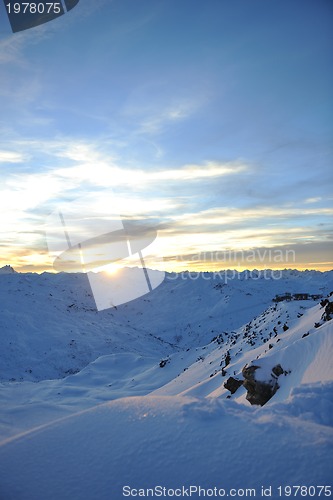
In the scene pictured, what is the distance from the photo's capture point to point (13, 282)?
157 feet

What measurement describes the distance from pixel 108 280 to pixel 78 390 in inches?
2413

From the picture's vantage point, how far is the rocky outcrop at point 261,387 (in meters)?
8.01

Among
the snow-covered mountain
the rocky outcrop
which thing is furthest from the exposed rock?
the rocky outcrop

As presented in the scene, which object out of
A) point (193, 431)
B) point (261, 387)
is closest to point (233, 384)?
point (261, 387)

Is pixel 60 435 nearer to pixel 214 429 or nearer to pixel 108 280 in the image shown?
pixel 214 429

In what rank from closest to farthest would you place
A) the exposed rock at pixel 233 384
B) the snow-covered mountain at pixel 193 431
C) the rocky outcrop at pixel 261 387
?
the snow-covered mountain at pixel 193 431
the rocky outcrop at pixel 261 387
the exposed rock at pixel 233 384

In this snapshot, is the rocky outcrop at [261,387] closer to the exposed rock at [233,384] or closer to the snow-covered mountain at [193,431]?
the snow-covered mountain at [193,431]

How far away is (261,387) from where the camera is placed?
26.8 ft

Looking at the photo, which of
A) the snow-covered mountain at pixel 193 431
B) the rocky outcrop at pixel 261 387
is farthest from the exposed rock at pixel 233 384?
the rocky outcrop at pixel 261 387

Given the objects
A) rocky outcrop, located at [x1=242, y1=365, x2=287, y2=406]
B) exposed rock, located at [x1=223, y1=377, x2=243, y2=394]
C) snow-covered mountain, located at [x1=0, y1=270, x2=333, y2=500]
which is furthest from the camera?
exposed rock, located at [x1=223, y1=377, x2=243, y2=394]

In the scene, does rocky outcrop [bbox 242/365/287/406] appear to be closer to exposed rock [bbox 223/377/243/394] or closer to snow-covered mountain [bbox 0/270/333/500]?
snow-covered mountain [bbox 0/270/333/500]

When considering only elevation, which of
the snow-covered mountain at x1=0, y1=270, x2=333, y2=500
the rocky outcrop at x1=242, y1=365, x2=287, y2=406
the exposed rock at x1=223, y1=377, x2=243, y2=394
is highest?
the snow-covered mountain at x1=0, y1=270, x2=333, y2=500

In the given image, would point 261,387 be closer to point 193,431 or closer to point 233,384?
point 233,384

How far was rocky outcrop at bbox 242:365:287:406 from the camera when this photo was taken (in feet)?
26.3
